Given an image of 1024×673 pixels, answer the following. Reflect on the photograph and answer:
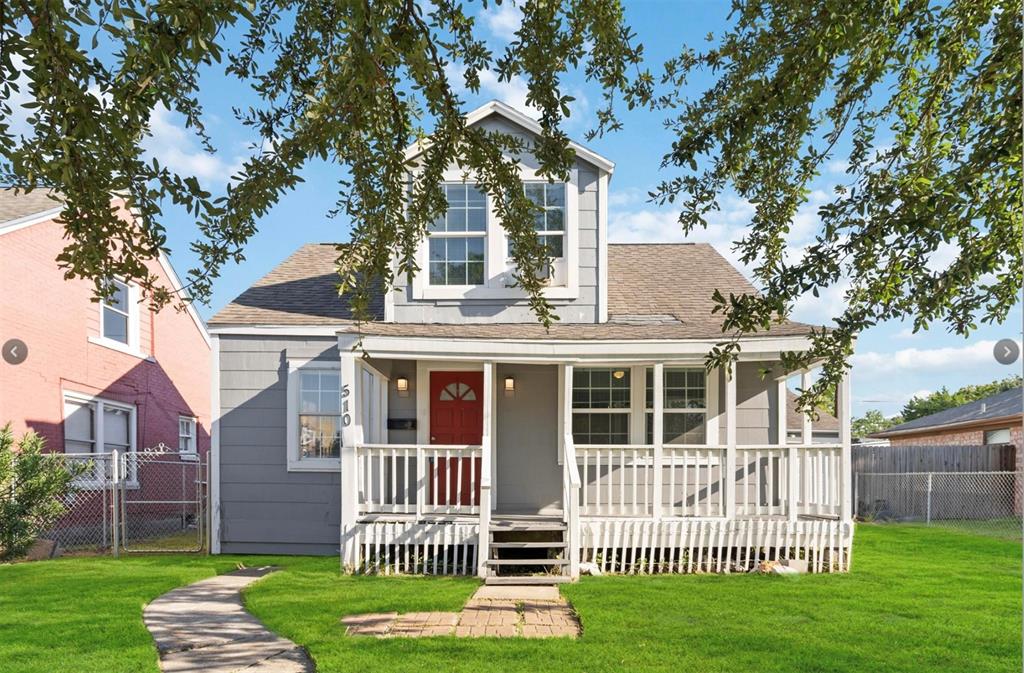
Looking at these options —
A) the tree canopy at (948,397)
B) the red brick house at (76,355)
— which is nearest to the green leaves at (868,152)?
the red brick house at (76,355)

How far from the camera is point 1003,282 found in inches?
157

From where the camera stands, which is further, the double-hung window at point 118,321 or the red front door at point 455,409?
the double-hung window at point 118,321

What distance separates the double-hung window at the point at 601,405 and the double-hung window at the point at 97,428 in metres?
7.76

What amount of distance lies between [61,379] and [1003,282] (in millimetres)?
13266

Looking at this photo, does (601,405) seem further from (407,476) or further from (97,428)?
(97,428)

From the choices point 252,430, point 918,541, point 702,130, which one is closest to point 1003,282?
point 702,130

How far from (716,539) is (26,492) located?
9087mm

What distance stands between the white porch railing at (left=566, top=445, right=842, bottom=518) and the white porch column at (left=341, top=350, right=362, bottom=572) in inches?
106

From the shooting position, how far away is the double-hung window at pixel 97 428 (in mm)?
12758

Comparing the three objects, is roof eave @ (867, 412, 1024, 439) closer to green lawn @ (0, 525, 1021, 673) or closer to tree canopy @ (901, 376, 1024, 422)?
green lawn @ (0, 525, 1021, 673)

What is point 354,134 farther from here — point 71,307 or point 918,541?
point 918,541

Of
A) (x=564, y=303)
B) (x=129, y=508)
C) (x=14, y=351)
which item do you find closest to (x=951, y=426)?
(x=564, y=303)

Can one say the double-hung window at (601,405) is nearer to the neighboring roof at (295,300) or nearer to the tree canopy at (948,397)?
the neighboring roof at (295,300)

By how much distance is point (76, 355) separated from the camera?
12875 millimetres
